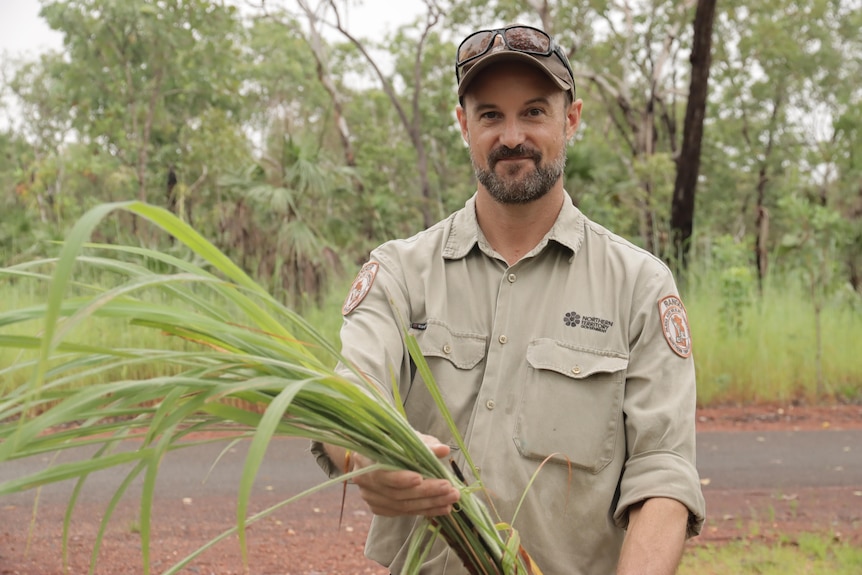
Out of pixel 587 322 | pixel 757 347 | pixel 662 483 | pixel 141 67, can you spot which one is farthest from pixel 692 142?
Result: pixel 662 483

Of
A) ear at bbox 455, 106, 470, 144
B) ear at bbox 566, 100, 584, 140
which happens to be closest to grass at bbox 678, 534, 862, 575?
ear at bbox 566, 100, 584, 140

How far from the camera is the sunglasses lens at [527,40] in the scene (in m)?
2.28

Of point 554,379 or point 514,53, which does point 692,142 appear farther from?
point 554,379

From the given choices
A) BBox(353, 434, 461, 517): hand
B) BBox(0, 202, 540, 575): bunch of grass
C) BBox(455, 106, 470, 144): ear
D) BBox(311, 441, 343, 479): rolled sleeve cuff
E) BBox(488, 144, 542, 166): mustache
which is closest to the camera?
BBox(0, 202, 540, 575): bunch of grass

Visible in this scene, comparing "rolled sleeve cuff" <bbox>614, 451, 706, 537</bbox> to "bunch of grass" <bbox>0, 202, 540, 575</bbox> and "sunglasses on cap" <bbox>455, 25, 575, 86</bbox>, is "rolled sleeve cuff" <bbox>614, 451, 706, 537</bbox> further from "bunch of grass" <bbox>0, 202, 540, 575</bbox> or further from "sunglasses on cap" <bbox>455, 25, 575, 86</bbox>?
"sunglasses on cap" <bbox>455, 25, 575, 86</bbox>

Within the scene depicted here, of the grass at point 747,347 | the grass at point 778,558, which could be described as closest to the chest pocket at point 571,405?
the grass at point 747,347

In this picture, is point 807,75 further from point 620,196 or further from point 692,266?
point 692,266

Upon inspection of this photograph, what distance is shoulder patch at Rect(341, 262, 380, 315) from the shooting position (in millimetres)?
2217

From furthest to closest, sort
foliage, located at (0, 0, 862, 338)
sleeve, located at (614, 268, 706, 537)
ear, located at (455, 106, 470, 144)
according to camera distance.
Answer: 1. foliage, located at (0, 0, 862, 338)
2. ear, located at (455, 106, 470, 144)
3. sleeve, located at (614, 268, 706, 537)

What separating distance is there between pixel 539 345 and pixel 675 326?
30cm

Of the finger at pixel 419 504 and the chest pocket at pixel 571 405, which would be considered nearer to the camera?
the finger at pixel 419 504

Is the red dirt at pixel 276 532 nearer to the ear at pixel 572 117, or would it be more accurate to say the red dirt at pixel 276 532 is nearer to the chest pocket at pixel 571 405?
the chest pocket at pixel 571 405

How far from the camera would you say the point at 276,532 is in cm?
531

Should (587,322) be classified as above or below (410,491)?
above
